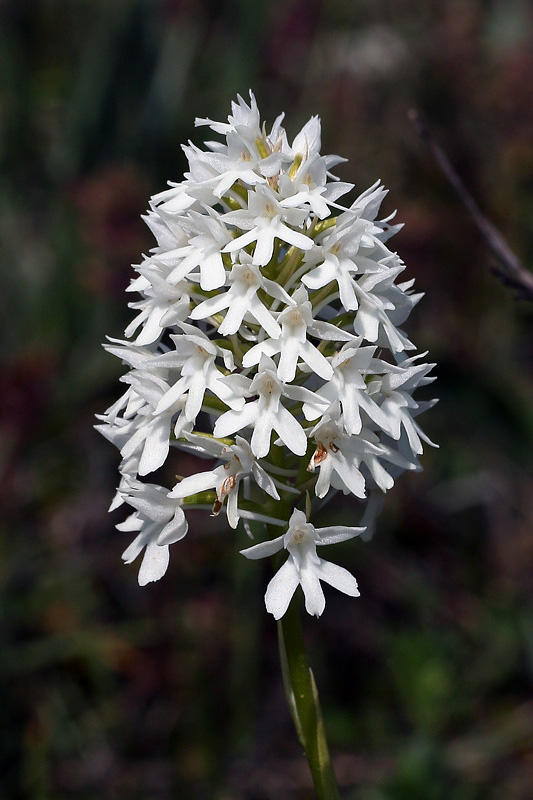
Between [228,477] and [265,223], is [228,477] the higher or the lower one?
the lower one

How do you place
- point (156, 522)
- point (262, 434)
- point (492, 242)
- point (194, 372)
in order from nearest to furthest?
point (262, 434)
point (194, 372)
point (156, 522)
point (492, 242)

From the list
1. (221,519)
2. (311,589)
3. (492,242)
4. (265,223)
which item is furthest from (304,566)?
(221,519)

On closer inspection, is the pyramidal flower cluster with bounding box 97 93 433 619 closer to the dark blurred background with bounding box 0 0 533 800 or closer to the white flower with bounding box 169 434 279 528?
the white flower with bounding box 169 434 279 528

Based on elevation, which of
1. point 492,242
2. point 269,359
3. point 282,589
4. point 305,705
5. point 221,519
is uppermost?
point 492,242

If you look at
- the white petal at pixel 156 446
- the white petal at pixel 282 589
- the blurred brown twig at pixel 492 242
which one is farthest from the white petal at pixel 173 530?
the blurred brown twig at pixel 492 242

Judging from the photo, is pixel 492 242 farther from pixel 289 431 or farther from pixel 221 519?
pixel 221 519

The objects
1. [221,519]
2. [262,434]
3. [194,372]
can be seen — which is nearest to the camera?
[262,434]
